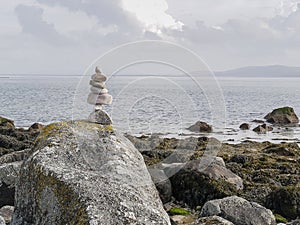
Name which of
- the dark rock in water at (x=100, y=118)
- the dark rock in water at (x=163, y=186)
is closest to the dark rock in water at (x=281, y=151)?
the dark rock in water at (x=163, y=186)

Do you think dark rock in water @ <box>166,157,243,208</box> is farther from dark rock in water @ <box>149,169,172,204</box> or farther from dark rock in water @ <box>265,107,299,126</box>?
dark rock in water @ <box>265,107,299,126</box>

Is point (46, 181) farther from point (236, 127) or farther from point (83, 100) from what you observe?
point (236, 127)

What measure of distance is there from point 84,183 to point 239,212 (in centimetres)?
445

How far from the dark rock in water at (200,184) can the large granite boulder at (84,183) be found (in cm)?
574

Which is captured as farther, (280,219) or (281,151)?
(281,151)

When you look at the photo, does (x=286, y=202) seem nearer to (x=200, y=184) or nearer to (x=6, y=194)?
(x=200, y=184)

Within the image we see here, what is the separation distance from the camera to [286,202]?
1142 centimetres

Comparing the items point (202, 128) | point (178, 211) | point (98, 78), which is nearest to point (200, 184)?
point (178, 211)

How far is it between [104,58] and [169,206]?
186 inches

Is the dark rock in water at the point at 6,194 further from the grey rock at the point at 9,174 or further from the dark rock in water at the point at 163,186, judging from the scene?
the dark rock in water at the point at 163,186

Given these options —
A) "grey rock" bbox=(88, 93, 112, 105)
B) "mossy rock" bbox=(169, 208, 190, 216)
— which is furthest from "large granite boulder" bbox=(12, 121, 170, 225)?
"mossy rock" bbox=(169, 208, 190, 216)

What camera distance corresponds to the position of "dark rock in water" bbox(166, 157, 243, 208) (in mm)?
12430

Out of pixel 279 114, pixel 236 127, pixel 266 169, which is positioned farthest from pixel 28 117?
pixel 266 169

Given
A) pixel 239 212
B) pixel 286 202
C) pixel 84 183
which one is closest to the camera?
pixel 84 183
